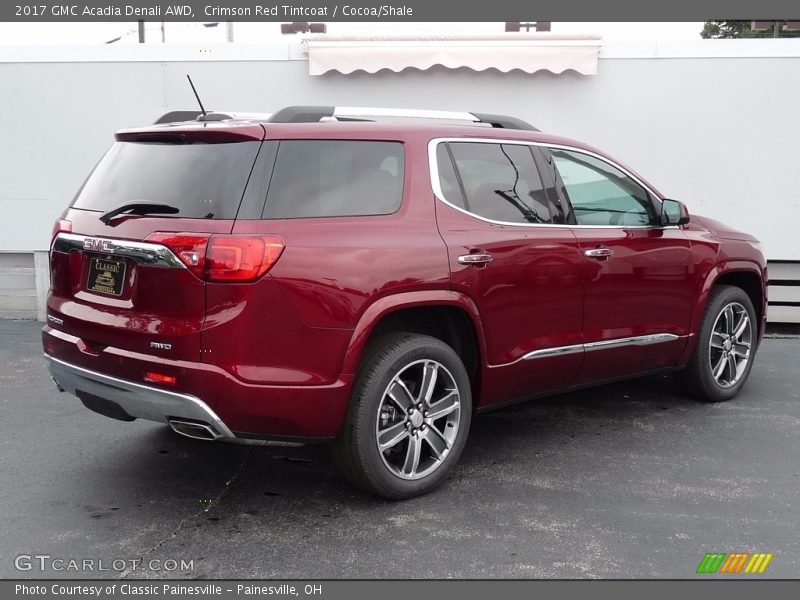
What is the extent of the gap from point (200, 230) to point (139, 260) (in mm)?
317

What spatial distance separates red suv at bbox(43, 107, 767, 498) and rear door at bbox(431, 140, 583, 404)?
0.01m

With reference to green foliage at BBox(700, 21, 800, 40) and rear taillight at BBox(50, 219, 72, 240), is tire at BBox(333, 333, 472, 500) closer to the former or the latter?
rear taillight at BBox(50, 219, 72, 240)

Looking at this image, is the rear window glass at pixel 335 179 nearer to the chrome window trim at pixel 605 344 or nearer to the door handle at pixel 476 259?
the door handle at pixel 476 259

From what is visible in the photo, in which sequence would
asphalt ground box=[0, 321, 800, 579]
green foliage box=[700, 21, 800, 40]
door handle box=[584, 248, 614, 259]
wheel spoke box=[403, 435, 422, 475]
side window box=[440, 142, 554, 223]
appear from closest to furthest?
asphalt ground box=[0, 321, 800, 579] → wheel spoke box=[403, 435, 422, 475] → side window box=[440, 142, 554, 223] → door handle box=[584, 248, 614, 259] → green foliage box=[700, 21, 800, 40]

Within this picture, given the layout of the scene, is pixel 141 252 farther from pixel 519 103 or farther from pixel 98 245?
pixel 519 103

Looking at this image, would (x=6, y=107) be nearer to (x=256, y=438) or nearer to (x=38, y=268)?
(x=38, y=268)

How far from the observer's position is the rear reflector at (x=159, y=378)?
348 cm

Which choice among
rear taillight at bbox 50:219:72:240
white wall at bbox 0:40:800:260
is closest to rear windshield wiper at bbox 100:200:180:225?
rear taillight at bbox 50:219:72:240

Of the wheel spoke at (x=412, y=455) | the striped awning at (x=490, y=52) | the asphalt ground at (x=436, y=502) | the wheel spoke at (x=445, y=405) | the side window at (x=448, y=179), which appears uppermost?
the striped awning at (x=490, y=52)

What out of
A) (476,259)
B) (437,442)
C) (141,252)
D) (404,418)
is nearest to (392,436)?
(404,418)

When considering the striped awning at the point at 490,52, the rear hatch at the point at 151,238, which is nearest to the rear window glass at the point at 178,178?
the rear hatch at the point at 151,238

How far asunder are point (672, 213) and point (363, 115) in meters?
2.11

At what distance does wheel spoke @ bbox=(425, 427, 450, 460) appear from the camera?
4086 mm

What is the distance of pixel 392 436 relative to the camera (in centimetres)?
393
